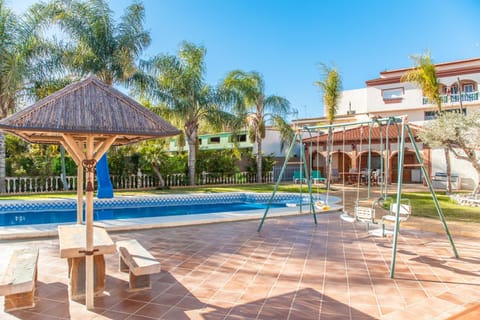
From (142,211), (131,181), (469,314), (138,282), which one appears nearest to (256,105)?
(131,181)

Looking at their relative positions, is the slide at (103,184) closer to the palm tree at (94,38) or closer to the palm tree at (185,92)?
the palm tree at (94,38)

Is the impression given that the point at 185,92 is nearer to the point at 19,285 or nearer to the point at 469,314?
the point at 19,285

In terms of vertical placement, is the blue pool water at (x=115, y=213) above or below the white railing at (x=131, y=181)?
below

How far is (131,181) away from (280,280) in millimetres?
15220

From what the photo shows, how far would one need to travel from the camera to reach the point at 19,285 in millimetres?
3879

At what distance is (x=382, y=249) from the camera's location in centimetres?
682

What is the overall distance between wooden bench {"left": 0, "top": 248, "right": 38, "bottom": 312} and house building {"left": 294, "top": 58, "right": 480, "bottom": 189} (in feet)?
64.6

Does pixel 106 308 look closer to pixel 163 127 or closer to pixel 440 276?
pixel 163 127

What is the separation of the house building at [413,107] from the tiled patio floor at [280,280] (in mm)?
15760

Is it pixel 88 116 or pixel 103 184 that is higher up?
pixel 88 116

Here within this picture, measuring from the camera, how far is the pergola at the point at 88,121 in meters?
3.84

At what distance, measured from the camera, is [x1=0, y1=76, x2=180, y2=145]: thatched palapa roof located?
3.82 meters

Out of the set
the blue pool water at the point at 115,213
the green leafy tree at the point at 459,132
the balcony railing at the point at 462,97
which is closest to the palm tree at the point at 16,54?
the blue pool water at the point at 115,213

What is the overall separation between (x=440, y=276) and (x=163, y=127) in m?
4.67
